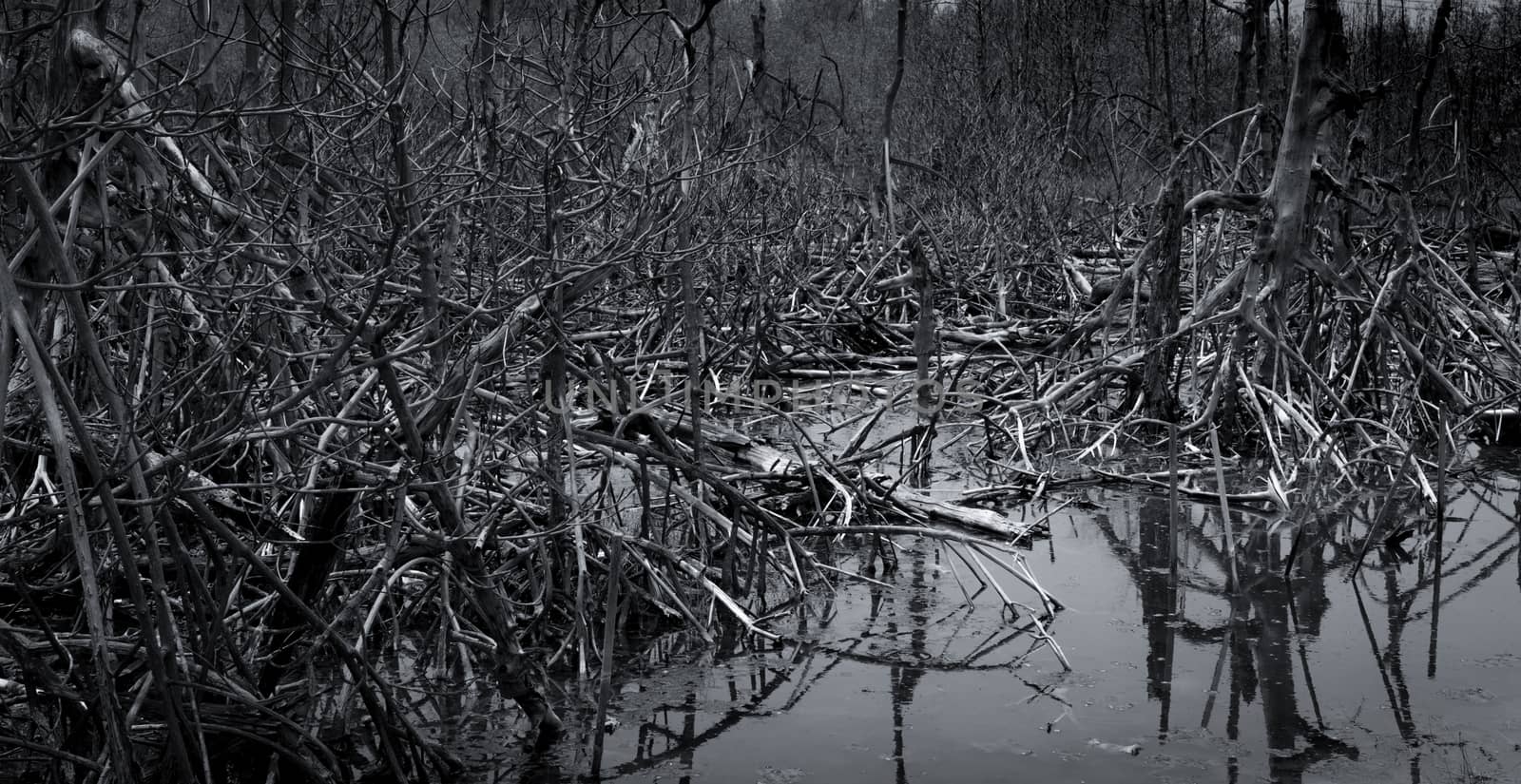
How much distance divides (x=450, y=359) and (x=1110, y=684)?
2.32 meters

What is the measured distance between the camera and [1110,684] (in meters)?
4.99

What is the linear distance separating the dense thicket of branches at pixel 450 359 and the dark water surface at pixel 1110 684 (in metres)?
0.28

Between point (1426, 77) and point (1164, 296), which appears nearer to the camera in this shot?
point (1164, 296)

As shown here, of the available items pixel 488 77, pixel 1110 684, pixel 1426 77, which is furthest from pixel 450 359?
pixel 1426 77

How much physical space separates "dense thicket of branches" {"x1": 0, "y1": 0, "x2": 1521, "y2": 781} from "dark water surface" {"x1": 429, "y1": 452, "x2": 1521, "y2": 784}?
28 cm

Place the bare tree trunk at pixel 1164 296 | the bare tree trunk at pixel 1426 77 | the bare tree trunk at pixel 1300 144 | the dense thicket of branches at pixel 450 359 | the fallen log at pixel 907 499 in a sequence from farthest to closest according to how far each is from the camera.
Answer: the bare tree trunk at pixel 1426 77
the bare tree trunk at pixel 1164 296
the bare tree trunk at pixel 1300 144
the fallen log at pixel 907 499
the dense thicket of branches at pixel 450 359

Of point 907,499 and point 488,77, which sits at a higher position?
point 488,77

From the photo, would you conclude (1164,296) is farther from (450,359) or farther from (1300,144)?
(450,359)

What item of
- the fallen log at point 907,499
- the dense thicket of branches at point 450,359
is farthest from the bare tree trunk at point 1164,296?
the fallen log at point 907,499

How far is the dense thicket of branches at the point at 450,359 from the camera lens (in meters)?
3.64

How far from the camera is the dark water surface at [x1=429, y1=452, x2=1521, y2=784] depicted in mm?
4371

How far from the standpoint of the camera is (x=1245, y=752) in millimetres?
4430

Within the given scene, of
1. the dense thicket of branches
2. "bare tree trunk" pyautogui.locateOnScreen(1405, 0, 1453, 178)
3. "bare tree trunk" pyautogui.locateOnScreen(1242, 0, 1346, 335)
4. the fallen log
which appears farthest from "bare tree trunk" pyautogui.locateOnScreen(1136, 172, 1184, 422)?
the fallen log

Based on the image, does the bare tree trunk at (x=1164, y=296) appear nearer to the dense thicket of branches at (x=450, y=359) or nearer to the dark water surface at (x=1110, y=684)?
the dense thicket of branches at (x=450, y=359)
